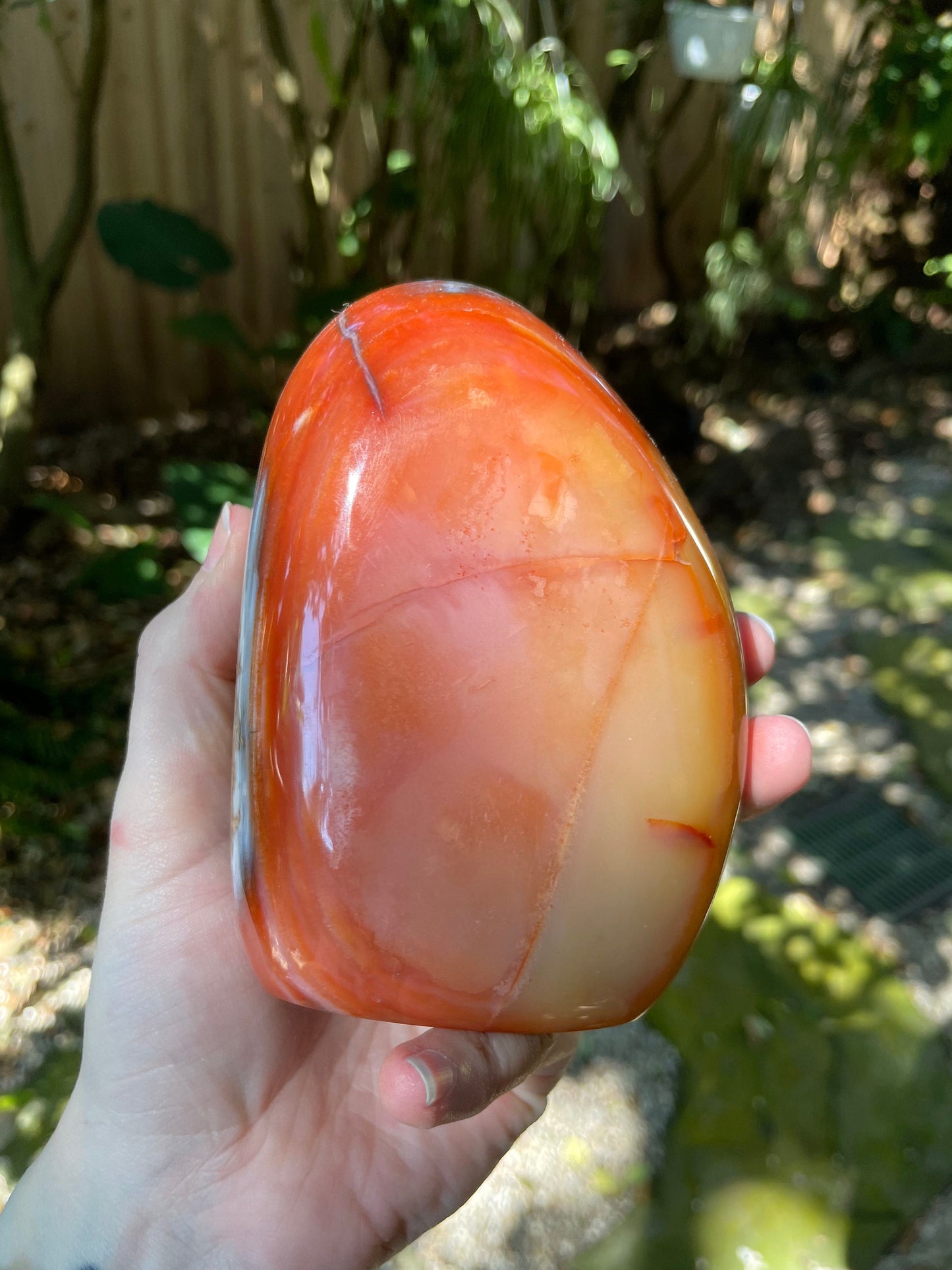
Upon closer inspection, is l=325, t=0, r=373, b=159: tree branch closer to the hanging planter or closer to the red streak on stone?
the hanging planter

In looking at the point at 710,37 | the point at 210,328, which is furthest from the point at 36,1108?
the point at 710,37

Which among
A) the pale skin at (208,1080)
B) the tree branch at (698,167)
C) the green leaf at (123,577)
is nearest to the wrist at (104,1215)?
the pale skin at (208,1080)

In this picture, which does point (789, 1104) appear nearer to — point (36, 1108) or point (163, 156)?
point (36, 1108)

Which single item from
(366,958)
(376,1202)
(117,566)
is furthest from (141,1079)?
(117,566)

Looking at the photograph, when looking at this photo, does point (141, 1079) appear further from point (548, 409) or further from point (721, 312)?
point (721, 312)

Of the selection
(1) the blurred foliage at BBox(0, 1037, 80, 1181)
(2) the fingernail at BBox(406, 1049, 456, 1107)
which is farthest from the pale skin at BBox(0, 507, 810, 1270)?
(1) the blurred foliage at BBox(0, 1037, 80, 1181)

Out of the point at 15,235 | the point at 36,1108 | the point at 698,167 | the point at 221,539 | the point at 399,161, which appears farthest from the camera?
the point at 698,167
